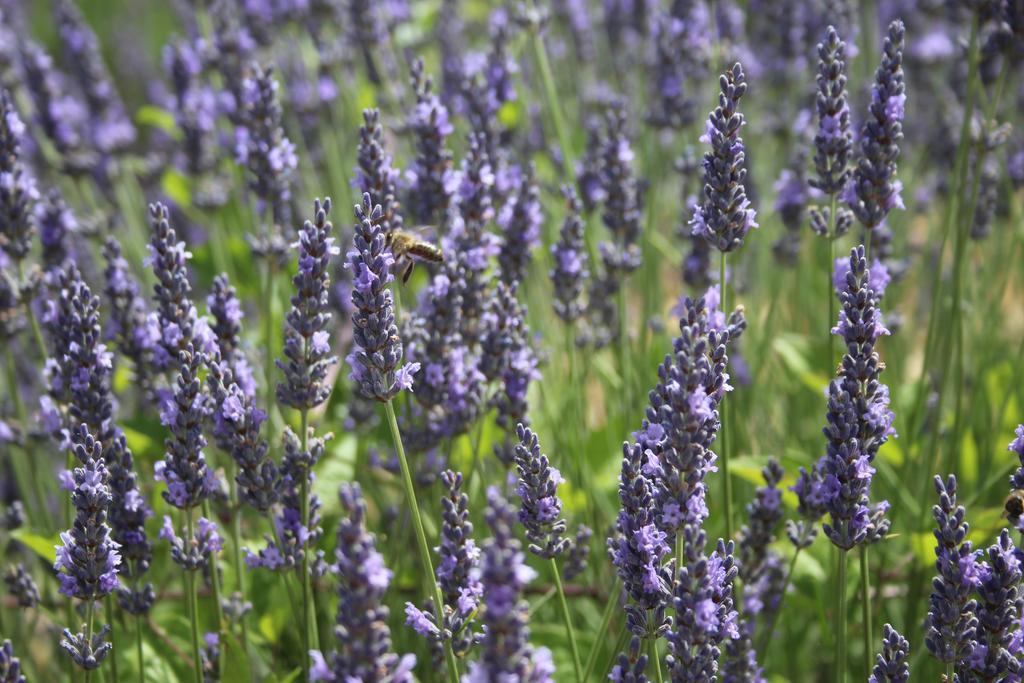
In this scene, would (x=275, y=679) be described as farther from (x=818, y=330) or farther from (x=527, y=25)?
(x=818, y=330)

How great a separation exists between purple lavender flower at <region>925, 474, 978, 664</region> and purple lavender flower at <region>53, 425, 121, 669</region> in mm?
1438

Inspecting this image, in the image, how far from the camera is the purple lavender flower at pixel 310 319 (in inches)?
79.4

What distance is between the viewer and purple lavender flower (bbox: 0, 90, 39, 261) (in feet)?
9.01

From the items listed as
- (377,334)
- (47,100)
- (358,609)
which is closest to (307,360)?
(377,334)

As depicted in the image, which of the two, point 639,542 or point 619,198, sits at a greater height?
point 619,198

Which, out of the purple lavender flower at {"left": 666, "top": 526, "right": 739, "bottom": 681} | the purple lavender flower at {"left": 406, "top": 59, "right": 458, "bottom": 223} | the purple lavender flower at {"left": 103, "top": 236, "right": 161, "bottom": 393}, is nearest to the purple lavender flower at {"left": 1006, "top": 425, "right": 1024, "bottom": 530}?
the purple lavender flower at {"left": 666, "top": 526, "right": 739, "bottom": 681}

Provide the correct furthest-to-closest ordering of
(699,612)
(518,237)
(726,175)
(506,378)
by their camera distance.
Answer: (518,237) < (506,378) < (726,175) < (699,612)

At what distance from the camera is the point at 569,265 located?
115 inches

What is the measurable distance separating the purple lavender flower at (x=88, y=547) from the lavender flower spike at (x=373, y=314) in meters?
0.48

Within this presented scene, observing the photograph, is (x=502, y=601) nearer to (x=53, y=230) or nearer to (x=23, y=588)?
(x=23, y=588)

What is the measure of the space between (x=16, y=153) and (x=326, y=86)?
77.6 inches

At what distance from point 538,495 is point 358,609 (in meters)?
0.63

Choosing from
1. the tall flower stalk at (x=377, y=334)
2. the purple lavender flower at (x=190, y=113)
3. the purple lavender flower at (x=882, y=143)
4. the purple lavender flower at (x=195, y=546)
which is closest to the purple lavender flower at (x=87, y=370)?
the purple lavender flower at (x=195, y=546)

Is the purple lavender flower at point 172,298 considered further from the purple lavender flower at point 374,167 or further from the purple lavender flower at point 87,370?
the purple lavender flower at point 374,167
